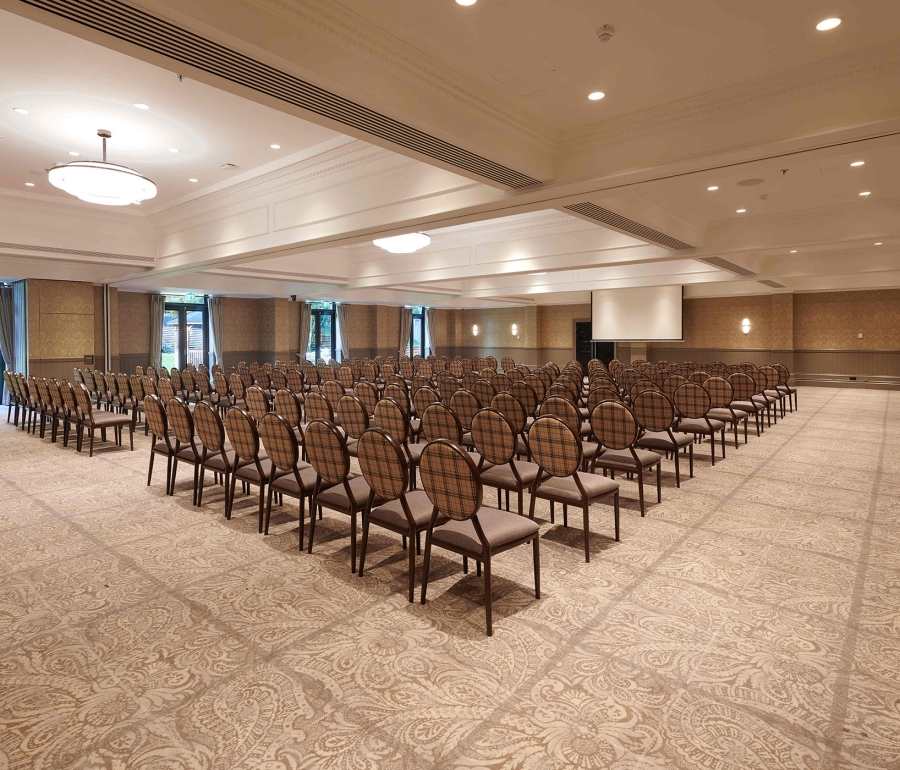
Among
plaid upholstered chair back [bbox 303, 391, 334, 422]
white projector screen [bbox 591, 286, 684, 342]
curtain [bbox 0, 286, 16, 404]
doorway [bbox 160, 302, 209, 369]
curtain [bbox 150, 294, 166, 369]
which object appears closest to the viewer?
plaid upholstered chair back [bbox 303, 391, 334, 422]

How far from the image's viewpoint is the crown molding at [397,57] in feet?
10.1

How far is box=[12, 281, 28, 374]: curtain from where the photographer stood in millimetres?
11727

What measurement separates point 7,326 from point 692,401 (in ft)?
46.1

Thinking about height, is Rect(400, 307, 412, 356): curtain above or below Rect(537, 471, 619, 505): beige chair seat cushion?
above

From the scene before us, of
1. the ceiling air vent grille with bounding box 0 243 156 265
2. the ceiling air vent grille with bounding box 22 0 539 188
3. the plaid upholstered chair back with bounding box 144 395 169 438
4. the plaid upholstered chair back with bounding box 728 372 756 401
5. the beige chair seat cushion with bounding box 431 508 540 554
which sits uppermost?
the ceiling air vent grille with bounding box 0 243 156 265

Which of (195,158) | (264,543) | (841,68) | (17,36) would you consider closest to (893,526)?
(841,68)

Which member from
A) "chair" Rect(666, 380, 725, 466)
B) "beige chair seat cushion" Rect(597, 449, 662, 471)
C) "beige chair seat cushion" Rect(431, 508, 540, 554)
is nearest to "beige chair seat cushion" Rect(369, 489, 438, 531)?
"beige chair seat cushion" Rect(431, 508, 540, 554)

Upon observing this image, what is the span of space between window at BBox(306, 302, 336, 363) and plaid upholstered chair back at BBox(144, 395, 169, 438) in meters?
13.4

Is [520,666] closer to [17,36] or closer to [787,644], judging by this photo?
[787,644]

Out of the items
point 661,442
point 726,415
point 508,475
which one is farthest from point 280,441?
point 726,415

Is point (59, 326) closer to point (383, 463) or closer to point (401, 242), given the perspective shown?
point (401, 242)

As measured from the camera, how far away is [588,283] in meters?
14.5

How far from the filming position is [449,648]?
273cm

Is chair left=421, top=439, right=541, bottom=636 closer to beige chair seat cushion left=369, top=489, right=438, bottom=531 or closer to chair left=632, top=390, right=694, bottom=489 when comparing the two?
beige chair seat cushion left=369, top=489, right=438, bottom=531
